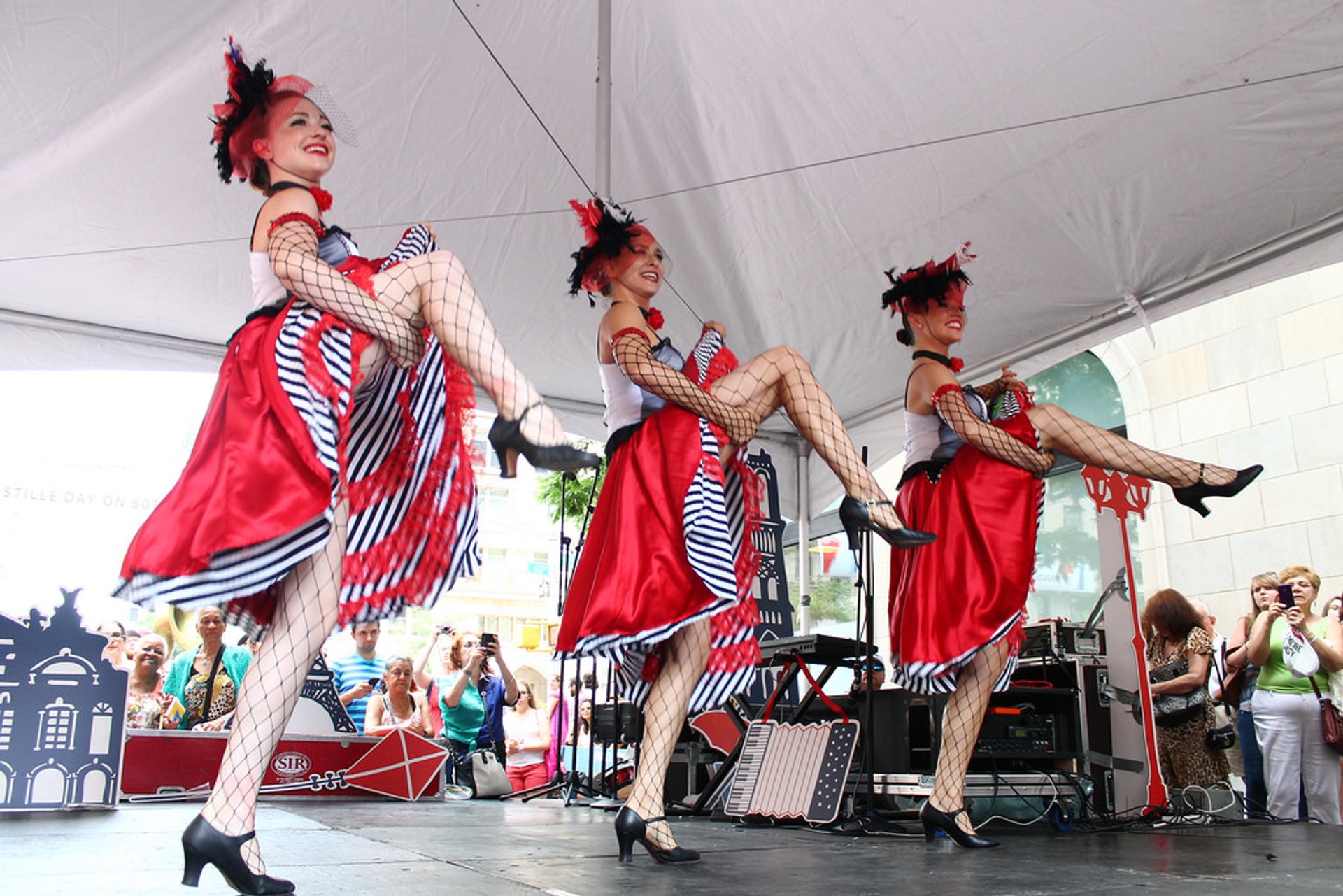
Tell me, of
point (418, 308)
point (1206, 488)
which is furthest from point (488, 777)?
point (418, 308)

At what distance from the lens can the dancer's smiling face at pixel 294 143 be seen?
1803 millimetres

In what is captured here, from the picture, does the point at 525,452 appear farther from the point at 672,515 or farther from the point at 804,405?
the point at 804,405

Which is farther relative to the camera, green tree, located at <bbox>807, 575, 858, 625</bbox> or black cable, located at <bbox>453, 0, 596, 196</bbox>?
green tree, located at <bbox>807, 575, 858, 625</bbox>

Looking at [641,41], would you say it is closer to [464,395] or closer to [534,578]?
[464,395]

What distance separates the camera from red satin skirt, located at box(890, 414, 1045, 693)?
271cm

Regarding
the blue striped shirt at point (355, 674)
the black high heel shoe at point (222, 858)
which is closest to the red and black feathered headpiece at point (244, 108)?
the black high heel shoe at point (222, 858)

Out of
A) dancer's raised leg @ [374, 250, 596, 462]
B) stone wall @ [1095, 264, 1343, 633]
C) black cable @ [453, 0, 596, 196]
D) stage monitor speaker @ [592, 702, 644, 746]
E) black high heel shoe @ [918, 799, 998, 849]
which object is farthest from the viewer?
stone wall @ [1095, 264, 1343, 633]

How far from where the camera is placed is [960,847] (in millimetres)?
2545

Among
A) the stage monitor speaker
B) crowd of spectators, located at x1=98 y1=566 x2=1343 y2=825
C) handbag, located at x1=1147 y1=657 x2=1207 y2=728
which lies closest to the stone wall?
crowd of spectators, located at x1=98 y1=566 x2=1343 y2=825

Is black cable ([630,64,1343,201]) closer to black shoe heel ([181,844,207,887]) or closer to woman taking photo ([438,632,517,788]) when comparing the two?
woman taking photo ([438,632,517,788])

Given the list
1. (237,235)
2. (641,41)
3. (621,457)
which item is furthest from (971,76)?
(237,235)

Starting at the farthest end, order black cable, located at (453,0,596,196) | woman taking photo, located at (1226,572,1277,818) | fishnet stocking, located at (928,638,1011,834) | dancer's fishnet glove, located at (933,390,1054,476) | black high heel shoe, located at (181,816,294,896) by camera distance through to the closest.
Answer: woman taking photo, located at (1226,572,1277,818), black cable, located at (453,0,596,196), dancer's fishnet glove, located at (933,390,1054,476), fishnet stocking, located at (928,638,1011,834), black high heel shoe, located at (181,816,294,896)

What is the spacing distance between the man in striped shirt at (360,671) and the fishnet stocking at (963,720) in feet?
12.8

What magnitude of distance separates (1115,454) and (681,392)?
1.30 m
